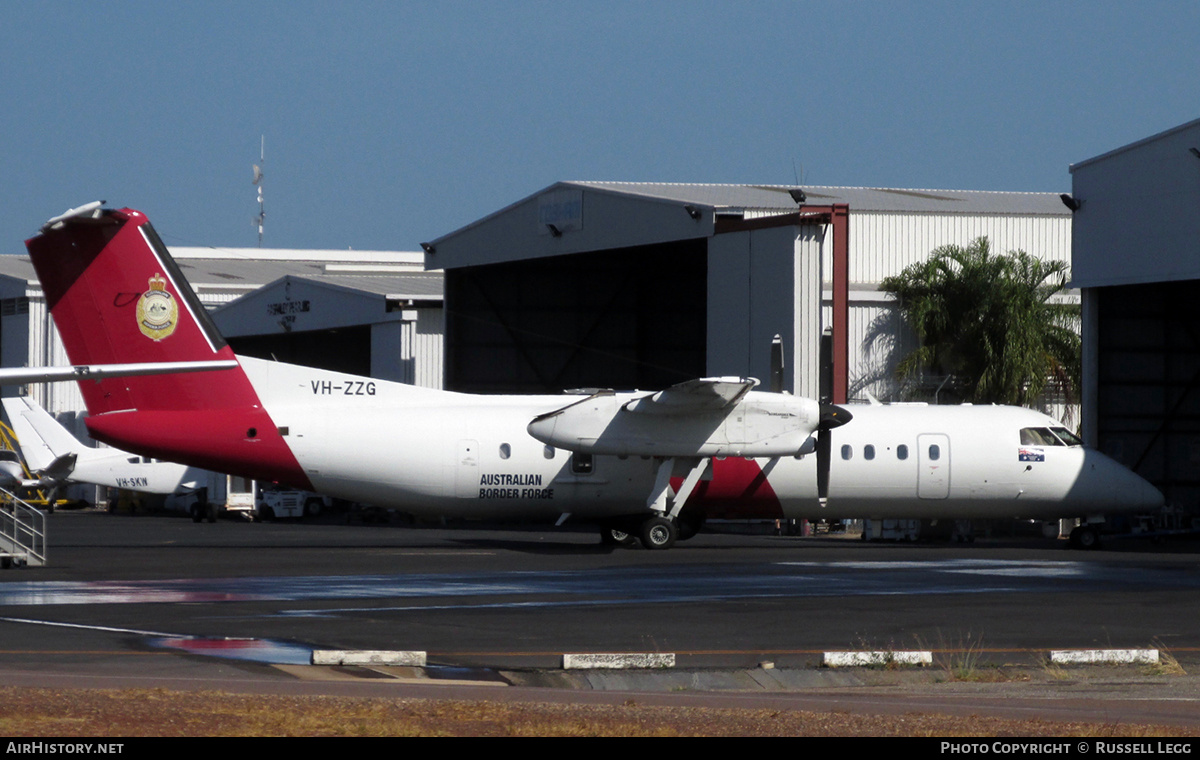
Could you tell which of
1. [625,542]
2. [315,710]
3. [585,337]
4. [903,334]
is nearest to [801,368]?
[903,334]

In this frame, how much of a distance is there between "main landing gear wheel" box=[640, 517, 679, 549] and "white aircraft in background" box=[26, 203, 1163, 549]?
3cm

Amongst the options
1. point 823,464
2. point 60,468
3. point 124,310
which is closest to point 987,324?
point 823,464

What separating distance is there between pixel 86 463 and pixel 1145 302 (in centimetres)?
3441

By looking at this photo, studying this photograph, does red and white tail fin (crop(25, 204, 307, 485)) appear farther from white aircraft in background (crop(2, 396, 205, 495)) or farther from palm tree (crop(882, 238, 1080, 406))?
white aircraft in background (crop(2, 396, 205, 495))

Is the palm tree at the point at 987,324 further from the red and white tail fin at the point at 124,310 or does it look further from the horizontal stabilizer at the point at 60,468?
the horizontal stabilizer at the point at 60,468

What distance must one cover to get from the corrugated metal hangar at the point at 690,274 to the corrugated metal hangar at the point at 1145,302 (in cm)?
586

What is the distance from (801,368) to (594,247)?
9.31 metres

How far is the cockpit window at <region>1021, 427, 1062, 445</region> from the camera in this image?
28.1 meters

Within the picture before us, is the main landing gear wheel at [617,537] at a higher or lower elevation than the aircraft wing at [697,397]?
lower

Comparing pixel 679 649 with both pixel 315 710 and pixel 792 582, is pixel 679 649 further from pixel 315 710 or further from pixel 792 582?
pixel 792 582

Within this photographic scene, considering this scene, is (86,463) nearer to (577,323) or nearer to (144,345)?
A: (577,323)

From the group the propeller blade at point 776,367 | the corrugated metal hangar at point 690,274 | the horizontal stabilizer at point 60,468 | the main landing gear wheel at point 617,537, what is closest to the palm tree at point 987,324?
the corrugated metal hangar at point 690,274

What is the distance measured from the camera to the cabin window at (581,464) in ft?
89.1

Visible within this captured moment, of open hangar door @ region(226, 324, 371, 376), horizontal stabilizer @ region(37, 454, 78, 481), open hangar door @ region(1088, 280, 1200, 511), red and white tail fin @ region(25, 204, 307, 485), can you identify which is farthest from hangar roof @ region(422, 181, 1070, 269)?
red and white tail fin @ region(25, 204, 307, 485)
